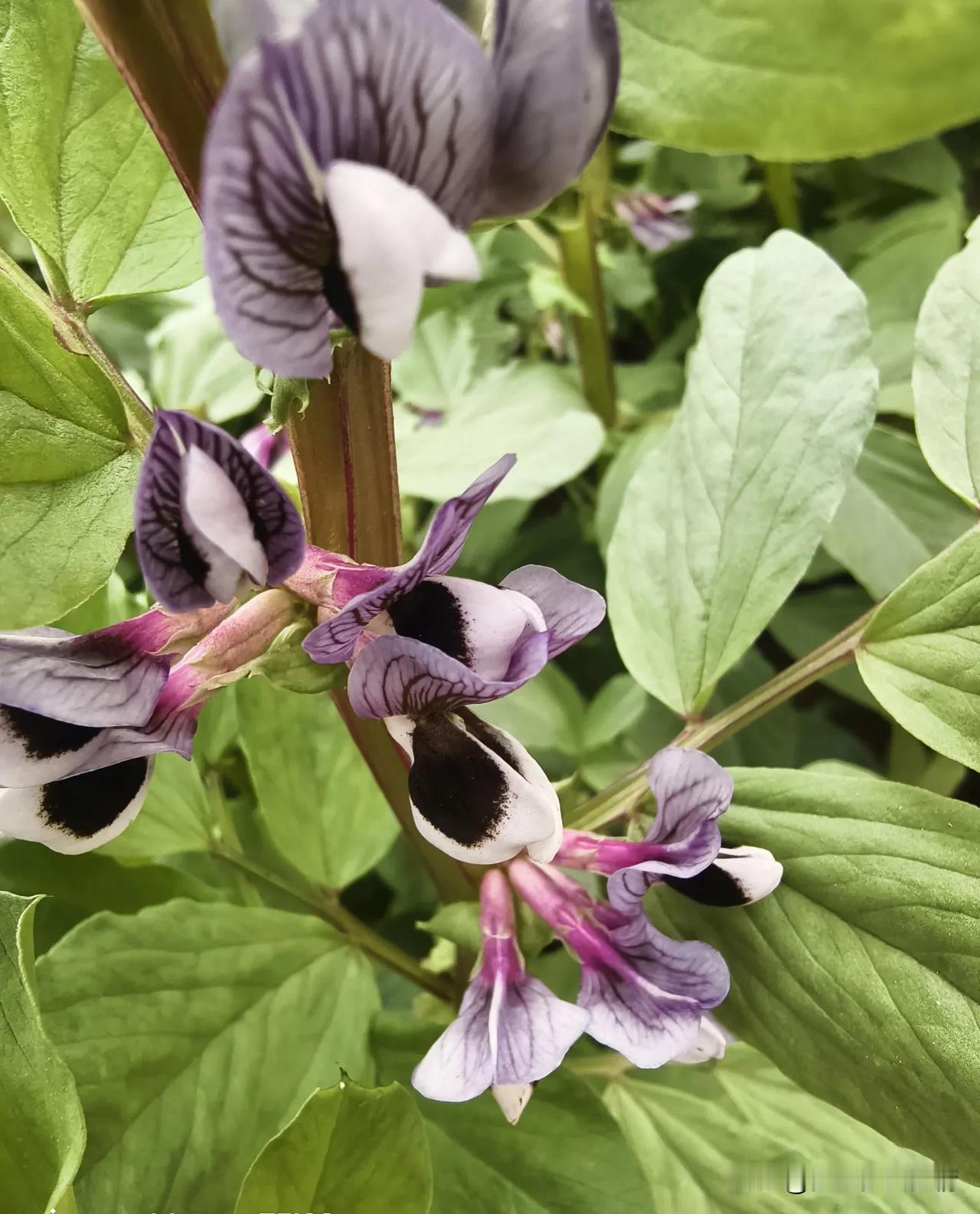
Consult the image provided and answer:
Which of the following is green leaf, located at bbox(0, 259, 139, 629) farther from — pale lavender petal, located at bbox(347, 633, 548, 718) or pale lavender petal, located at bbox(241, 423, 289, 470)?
pale lavender petal, located at bbox(241, 423, 289, 470)

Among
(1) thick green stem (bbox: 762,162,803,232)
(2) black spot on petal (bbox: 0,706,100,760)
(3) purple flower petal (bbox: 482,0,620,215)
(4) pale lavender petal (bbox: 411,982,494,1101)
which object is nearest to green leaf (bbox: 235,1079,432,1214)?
(4) pale lavender petal (bbox: 411,982,494,1101)

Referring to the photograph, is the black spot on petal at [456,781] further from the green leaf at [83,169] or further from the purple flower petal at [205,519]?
the green leaf at [83,169]

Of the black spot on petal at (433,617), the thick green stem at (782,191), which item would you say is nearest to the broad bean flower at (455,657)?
the black spot on petal at (433,617)

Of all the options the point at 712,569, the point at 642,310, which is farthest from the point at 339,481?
the point at 642,310

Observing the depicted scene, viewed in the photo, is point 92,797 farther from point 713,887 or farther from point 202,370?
point 202,370

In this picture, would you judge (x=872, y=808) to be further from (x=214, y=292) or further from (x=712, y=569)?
(x=214, y=292)
